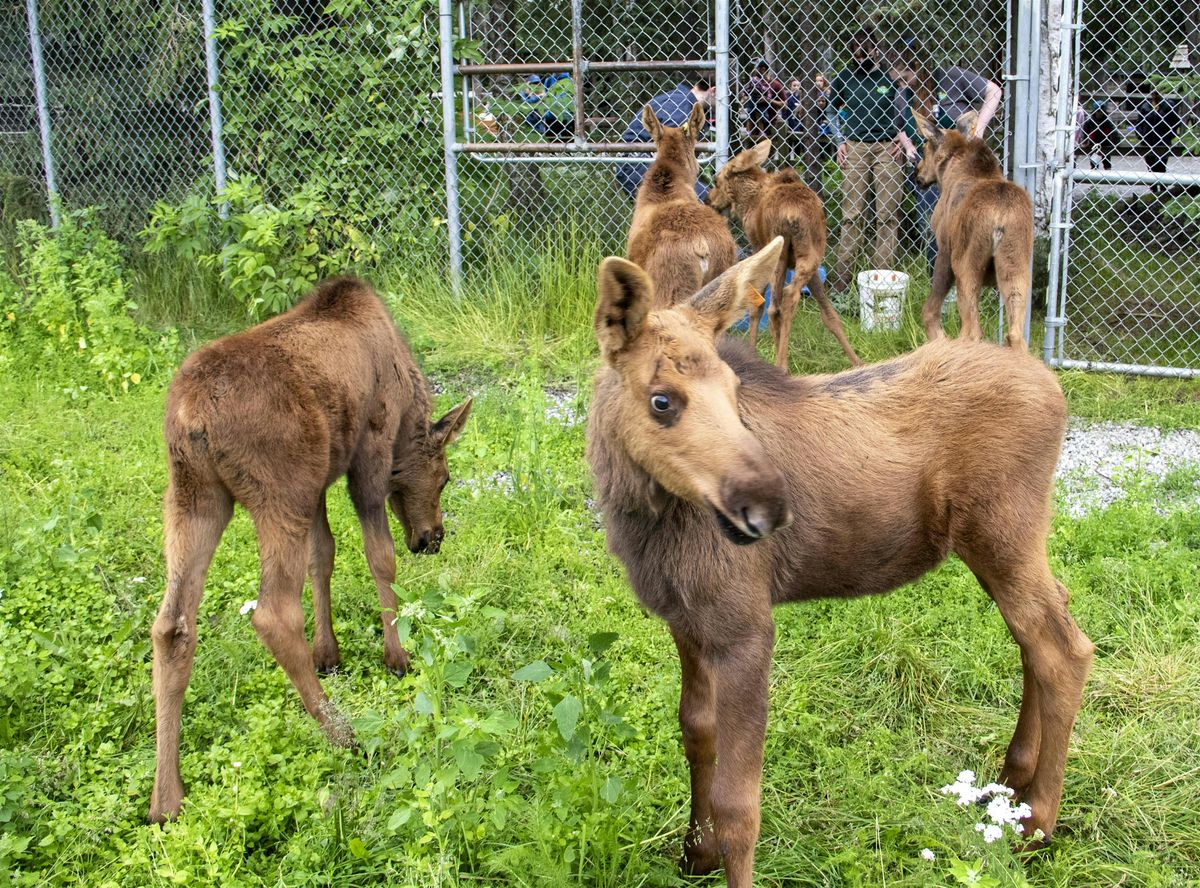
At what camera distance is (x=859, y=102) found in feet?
32.9

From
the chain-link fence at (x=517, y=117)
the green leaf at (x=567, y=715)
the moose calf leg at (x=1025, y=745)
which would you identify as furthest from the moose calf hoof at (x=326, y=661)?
the chain-link fence at (x=517, y=117)

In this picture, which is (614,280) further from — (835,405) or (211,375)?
(211,375)

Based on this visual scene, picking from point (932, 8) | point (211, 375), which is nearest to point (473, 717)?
point (211, 375)

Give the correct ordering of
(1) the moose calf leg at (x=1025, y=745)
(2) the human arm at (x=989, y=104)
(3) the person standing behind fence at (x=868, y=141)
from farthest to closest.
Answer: (3) the person standing behind fence at (x=868, y=141), (2) the human arm at (x=989, y=104), (1) the moose calf leg at (x=1025, y=745)

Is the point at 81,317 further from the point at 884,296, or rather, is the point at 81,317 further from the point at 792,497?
the point at 792,497

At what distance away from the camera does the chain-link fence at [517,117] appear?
9219 mm

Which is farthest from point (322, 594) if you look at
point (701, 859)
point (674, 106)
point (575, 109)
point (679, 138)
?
point (674, 106)

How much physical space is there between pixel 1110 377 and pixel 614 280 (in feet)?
21.2

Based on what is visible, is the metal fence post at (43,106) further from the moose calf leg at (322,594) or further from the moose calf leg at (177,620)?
the moose calf leg at (177,620)

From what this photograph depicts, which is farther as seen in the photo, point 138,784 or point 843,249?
point 843,249

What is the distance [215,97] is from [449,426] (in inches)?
229

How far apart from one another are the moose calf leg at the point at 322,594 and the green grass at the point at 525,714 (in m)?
0.12

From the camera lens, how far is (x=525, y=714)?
4.50m

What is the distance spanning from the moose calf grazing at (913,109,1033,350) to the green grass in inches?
70.2
